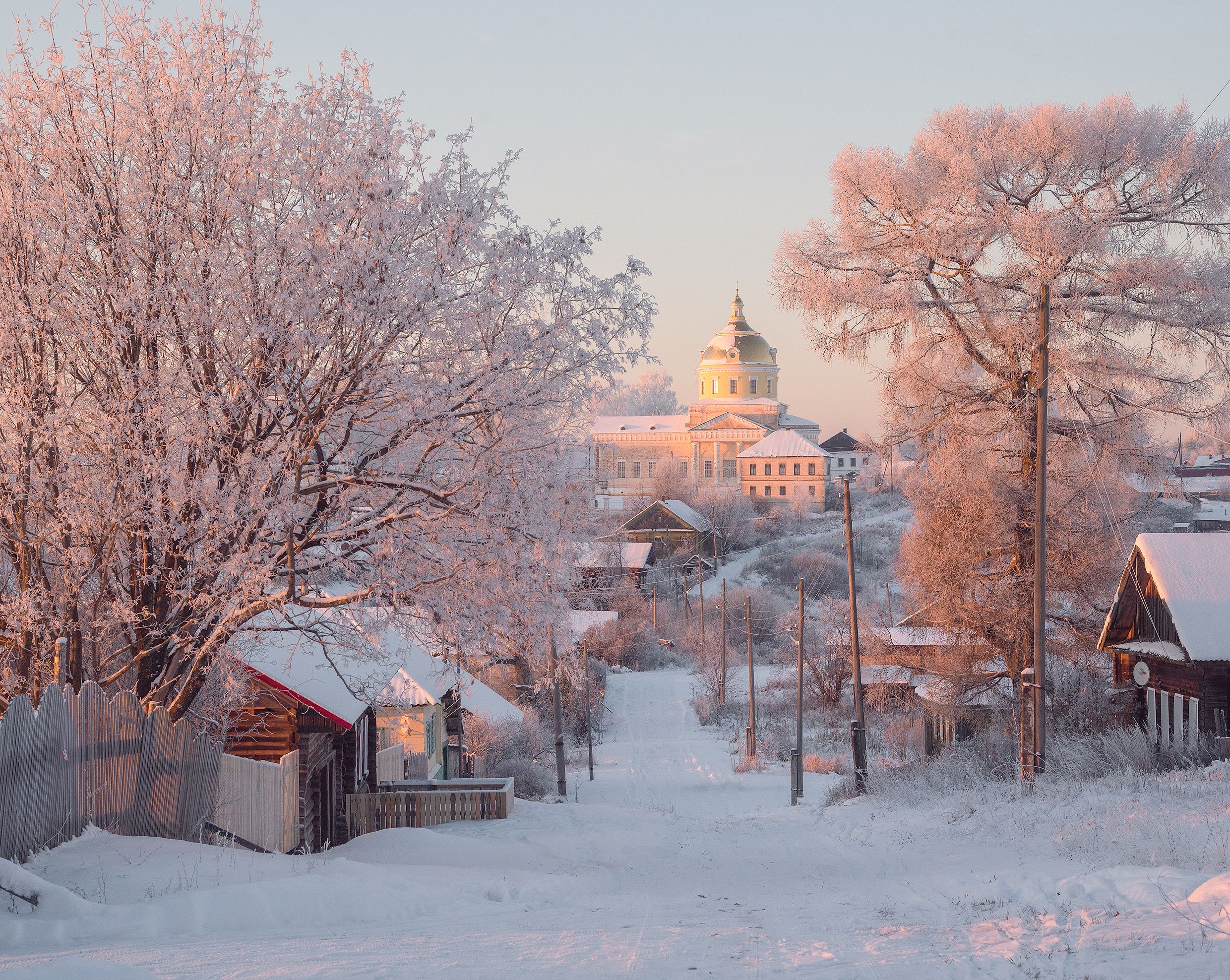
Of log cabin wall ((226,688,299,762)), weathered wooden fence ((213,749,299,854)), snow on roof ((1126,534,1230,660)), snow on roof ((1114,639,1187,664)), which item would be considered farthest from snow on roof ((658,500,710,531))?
weathered wooden fence ((213,749,299,854))

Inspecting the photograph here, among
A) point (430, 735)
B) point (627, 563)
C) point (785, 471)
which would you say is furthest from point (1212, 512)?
point (430, 735)

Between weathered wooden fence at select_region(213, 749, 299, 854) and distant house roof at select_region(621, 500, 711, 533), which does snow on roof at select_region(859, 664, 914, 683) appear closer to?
weathered wooden fence at select_region(213, 749, 299, 854)

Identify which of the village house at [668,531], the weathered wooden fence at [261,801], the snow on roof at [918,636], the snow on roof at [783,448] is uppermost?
the snow on roof at [783,448]

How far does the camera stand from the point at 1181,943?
19.0 ft

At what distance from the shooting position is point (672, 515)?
6956 cm

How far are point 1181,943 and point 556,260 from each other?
709cm

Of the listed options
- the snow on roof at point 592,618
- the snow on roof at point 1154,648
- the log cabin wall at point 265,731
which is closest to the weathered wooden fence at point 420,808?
the log cabin wall at point 265,731

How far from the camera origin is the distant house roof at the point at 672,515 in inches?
2736

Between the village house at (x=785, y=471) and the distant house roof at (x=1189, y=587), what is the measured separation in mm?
69984

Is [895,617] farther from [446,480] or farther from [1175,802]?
[446,480]

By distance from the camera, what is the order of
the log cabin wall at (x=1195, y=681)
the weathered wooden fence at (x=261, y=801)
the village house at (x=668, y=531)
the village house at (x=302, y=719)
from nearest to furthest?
the weathered wooden fence at (x=261, y=801) < the village house at (x=302, y=719) < the log cabin wall at (x=1195, y=681) < the village house at (x=668, y=531)

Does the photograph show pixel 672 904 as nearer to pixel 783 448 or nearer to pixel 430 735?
pixel 430 735

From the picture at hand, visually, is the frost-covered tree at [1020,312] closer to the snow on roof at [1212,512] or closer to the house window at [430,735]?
the house window at [430,735]

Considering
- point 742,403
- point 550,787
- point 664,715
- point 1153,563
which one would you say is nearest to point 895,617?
point 664,715
